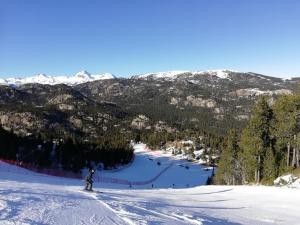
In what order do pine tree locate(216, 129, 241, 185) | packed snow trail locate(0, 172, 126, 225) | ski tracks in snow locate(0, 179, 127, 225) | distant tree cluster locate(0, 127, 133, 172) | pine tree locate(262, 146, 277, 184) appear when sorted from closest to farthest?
1. ski tracks in snow locate(0, 179, 127, 225)
2. packed snow trail locate(0, 172, 126, 225)
3. pine tree locate(262, 146, 277, 184)
4. pine tree locate(216, 129, 241, 185)
5. distant tree cluster locate(0, 127, 133, 172)

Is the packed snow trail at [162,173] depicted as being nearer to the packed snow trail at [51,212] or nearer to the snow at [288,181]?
the snow at [288,181]

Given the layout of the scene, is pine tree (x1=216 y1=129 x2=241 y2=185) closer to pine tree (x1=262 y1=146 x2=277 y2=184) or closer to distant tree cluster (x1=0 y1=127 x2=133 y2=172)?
pine tree (x1=262 y1=146 x2=277 y2=184)

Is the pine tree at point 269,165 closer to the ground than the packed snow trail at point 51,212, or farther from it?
farther from it

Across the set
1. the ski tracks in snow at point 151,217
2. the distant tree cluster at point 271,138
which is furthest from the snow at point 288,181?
the ski tracks in snow at point 151,217

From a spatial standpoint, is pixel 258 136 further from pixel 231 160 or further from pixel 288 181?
pixel 231 160

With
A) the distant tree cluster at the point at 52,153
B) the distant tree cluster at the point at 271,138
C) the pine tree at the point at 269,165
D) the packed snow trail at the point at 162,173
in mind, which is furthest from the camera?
the packed snow trail at the point at 162,173

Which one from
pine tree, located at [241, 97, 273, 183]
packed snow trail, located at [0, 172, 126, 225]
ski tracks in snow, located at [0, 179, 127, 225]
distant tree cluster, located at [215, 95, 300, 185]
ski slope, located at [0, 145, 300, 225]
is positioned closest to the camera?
ski tracks in snow, located at [0, 179, 127, 225]

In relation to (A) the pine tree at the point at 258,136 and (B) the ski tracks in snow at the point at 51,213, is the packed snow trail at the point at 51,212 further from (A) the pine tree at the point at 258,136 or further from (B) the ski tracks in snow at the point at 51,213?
(A) the pine tree at the point at 258,136

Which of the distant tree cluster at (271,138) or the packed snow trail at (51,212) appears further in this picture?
the distant tree cluster at (271,138)

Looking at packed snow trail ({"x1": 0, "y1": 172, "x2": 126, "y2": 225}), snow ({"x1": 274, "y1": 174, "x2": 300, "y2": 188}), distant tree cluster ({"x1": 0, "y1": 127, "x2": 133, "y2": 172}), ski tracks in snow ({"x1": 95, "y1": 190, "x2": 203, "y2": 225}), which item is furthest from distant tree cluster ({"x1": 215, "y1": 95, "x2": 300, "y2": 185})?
distant tree cluster ({"x1": 0, "y1": 127, "x2": 133, "y2": 172})

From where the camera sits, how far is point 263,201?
111 feet

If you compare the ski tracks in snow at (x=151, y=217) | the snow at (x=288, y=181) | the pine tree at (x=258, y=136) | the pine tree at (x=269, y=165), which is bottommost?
the ski tracks in snow at (x=151, y=217)

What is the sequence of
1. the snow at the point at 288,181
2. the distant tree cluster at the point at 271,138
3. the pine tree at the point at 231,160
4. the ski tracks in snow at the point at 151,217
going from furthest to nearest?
the pine tree at the point at 231,160 < the distant tree cluster at the point at 271,138 < the snow at the point at 288,181 < the ski tracks in snow at the point at 151,217

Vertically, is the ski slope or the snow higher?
the snow
